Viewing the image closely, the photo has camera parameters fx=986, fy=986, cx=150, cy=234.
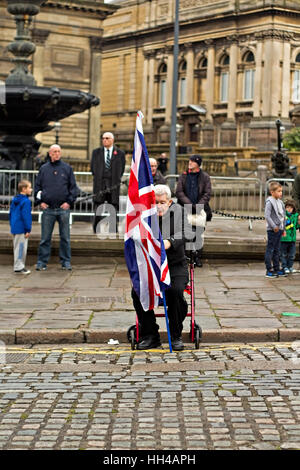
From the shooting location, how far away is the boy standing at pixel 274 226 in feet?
45.8

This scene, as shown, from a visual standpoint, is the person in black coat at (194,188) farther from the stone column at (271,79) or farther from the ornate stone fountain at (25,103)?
the stone column at (271,79)

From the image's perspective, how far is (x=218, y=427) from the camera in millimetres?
6188

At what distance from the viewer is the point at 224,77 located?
7938 cm

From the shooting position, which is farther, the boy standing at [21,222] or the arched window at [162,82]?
the arched window at [162,82]

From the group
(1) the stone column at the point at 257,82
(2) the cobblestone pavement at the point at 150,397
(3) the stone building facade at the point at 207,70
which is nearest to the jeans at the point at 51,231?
(2) the cobblestone pavement at the point at 150,397

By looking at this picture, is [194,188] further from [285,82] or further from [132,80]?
[132,80]

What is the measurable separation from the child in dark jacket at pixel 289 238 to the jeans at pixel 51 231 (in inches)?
125

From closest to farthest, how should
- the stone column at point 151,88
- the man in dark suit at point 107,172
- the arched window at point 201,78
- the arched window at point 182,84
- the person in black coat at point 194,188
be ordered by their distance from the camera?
the person in black coat at point 194,188 → the man in dark suit at point 107,172 → the arched window at point 201,78 → the arched window at point 182,84 → the stone column at point 151,88

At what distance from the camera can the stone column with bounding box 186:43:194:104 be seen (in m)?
81.4

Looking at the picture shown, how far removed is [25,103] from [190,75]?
212ft

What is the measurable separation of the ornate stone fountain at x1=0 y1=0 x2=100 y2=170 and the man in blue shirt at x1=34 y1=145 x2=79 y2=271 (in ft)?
13.7

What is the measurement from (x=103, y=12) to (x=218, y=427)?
50287mm

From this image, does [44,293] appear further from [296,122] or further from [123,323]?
[296,122]

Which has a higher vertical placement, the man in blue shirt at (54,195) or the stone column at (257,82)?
the stone column at (257,82)
